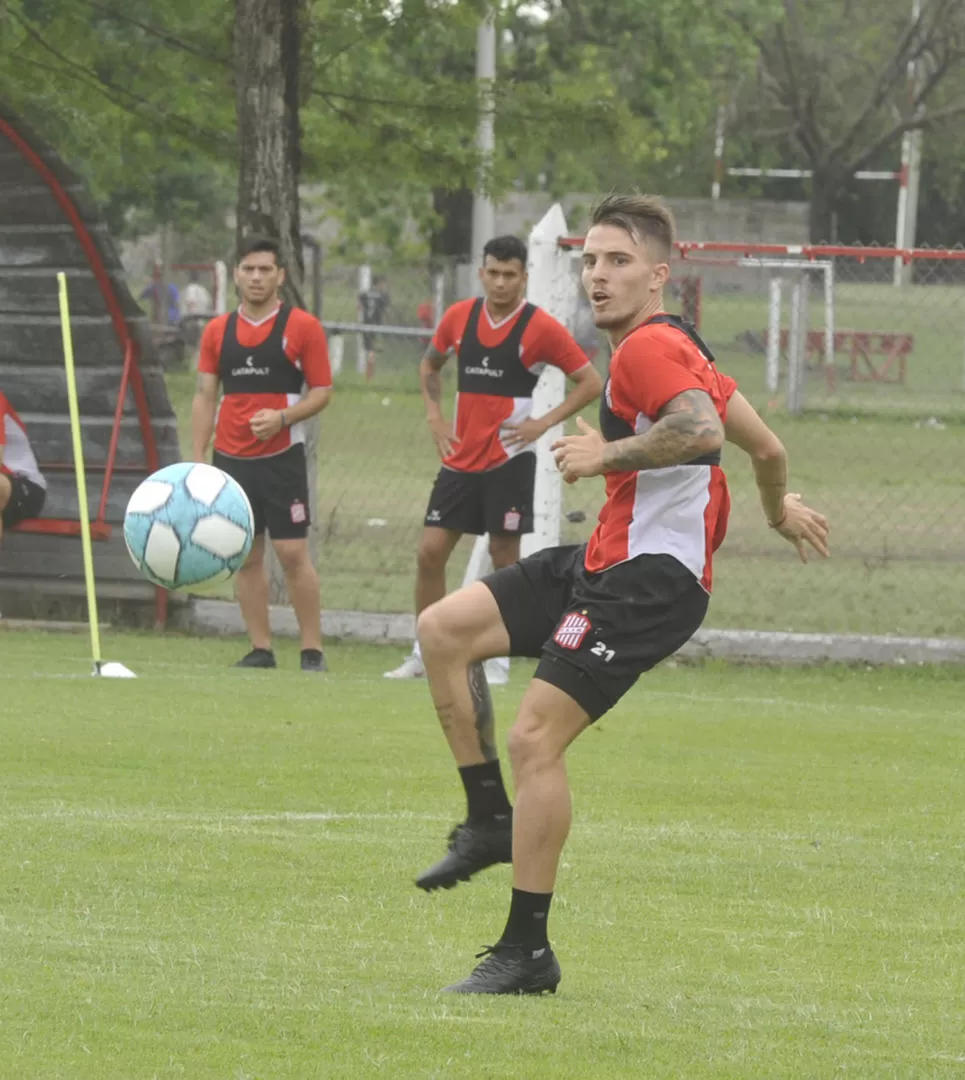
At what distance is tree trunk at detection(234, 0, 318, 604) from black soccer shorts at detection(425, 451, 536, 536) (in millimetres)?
2660

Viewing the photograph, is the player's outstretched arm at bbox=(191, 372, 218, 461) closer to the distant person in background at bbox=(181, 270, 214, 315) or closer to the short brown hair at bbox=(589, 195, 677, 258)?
the short brown hair at bbox=(589, 195, 677, 258)

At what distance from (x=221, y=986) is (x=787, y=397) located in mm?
12957

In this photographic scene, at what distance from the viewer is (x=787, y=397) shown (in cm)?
1736

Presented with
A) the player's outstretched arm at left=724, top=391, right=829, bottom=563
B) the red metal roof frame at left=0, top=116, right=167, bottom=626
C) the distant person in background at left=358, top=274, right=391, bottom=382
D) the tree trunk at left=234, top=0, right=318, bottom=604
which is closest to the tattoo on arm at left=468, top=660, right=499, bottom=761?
the player's outstretched arm at left=724, top=391, right=829, bottom=563

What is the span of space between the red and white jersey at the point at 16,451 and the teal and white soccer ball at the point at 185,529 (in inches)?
144

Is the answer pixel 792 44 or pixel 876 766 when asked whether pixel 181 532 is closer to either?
pixel 876 766

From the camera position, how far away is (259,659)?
11.6 metres

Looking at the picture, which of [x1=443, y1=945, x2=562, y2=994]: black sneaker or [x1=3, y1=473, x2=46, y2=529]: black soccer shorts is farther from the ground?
[x1=443, y1=945, x2=562, y2=994]: black sneaker

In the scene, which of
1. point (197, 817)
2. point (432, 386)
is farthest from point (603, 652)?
point (432, 386)

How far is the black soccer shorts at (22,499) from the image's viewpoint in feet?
42.6

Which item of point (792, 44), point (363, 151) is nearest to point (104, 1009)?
point (363, 151)

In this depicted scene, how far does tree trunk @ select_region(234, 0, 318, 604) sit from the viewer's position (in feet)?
44.6

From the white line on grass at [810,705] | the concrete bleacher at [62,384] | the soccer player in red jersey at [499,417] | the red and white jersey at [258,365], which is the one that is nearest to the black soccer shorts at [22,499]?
the concrete bleacher at [62,384]

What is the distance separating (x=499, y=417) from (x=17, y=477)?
137 inches
